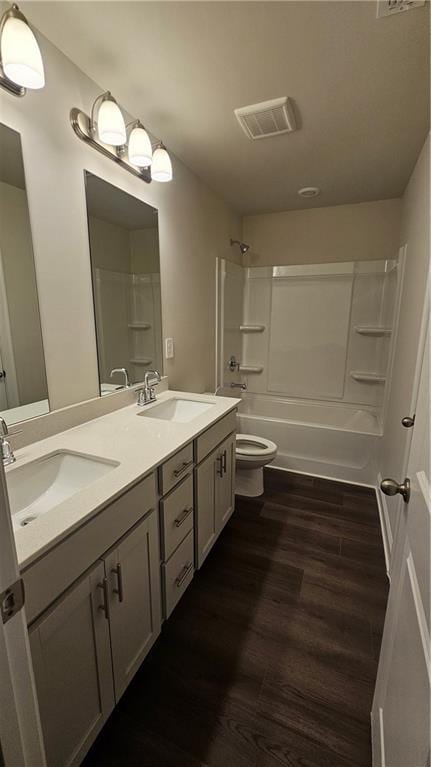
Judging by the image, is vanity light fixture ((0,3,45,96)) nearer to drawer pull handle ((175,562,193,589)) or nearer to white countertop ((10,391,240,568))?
white countertop ((10,391,240,568))

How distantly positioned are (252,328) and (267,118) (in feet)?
6.64

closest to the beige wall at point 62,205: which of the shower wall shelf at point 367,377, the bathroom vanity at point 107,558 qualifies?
the bathroom vanity at point 107,558

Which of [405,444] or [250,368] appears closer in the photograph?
[405,444]

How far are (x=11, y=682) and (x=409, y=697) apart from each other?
78 centimetres

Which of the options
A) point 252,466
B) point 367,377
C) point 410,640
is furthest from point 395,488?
point 367,377

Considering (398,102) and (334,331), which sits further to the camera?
(334,331)

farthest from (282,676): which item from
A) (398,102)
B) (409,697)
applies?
(398,102)

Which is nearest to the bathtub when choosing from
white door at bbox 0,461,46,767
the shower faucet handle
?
the shower faucet handle

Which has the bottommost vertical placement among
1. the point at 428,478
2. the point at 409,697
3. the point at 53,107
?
the point at 409,697

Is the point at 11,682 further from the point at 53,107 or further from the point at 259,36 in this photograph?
the point at 259,36

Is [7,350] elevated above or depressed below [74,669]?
above

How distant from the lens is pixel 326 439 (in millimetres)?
2797

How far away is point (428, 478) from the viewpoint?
721mm

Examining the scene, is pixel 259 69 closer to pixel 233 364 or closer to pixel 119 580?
pixel 119 580
